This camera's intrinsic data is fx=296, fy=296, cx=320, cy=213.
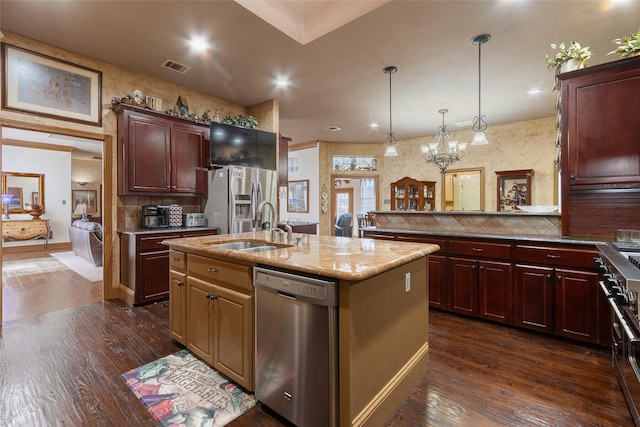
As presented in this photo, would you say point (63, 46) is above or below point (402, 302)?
above

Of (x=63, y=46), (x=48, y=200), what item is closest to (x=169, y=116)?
(x=63, y=46)

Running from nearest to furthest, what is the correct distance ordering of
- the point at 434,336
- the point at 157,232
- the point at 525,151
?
the point at 434,336 → the point at 157,232 → the point at 525,151

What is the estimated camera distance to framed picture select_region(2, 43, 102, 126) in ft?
10.3

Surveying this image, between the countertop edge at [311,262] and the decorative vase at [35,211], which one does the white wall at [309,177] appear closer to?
the countertop edge at [311,262]

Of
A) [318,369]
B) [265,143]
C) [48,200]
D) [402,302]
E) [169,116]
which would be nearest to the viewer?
[318,369]

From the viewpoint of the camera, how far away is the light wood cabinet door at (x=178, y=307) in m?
2.39

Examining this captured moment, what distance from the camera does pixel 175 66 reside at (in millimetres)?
3910

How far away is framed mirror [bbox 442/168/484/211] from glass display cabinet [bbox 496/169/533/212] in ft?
1.29

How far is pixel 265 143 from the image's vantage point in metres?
4.93

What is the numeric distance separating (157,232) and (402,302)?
125 inches

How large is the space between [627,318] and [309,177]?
24.3 ft

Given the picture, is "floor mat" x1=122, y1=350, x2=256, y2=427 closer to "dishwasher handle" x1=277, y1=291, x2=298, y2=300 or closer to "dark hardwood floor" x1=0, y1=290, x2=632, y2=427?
"dark hardwood floor" x1=0, y1=290, x2=632, y2=427

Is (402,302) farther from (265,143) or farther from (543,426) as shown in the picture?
(265,143)

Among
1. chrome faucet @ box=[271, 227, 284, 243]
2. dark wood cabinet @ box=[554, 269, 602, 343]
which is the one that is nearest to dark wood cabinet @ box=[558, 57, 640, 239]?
dark wood cabinet @ box=[554, 269, 602, 343]
